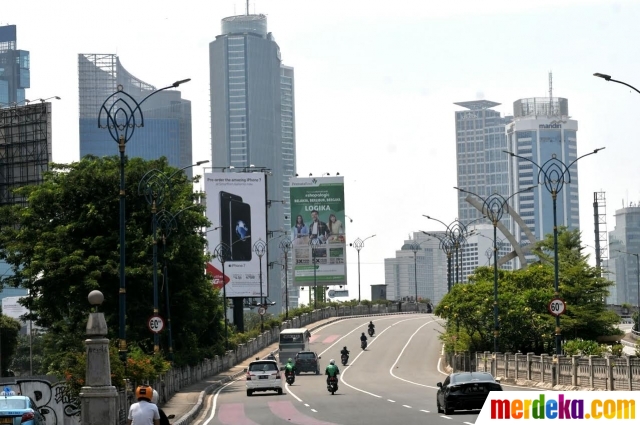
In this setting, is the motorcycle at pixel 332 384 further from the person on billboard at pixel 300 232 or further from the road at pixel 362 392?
the person on billboard at pixel 300 232

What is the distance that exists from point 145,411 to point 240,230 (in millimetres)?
78190

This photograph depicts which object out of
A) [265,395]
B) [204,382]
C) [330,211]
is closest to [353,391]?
[265,395]

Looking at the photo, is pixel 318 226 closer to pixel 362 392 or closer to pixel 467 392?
pixel 362 392

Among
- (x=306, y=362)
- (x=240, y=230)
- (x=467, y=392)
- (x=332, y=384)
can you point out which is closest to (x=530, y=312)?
(x=306, y=362)

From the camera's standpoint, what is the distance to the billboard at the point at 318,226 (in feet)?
391

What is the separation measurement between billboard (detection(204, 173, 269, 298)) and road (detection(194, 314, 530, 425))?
330 inches

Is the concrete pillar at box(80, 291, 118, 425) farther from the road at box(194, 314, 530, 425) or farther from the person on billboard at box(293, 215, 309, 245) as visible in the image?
the person on billboard at box(293, 215, 309, 245)

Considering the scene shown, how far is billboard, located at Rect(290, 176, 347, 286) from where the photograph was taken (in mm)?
119062

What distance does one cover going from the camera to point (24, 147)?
286 ft

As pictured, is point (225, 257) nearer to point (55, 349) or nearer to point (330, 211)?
point (330, 211)

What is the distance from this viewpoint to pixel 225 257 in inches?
3893

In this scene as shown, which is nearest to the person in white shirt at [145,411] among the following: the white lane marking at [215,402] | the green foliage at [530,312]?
the white lane marking at [215,402]

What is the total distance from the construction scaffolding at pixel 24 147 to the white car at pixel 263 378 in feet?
116

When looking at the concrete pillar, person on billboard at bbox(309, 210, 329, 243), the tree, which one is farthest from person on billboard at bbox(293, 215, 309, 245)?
the concrete pillar
